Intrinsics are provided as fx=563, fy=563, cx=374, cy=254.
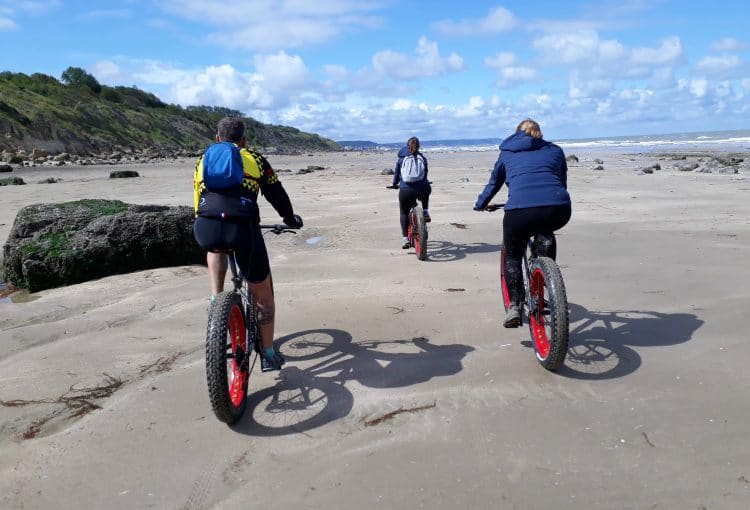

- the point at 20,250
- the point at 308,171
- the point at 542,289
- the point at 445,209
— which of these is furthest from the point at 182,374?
the point at 308,171

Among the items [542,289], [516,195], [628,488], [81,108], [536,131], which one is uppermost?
[81,108]

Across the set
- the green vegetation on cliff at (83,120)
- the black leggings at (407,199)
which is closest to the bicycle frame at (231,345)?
the black leggings at (407,199)

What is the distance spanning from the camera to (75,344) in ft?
16.0

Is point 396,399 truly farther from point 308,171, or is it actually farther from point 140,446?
point 308,171

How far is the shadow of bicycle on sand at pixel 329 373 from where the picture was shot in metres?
3.54

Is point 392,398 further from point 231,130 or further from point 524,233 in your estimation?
point 231,130

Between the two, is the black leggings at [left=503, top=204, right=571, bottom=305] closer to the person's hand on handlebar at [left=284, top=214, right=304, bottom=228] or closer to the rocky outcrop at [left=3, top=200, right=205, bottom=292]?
the person's hand on handlebar at [left=284, top=214, right=304, bottom=228]

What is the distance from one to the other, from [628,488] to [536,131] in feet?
9.72

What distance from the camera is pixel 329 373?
4.23 metres

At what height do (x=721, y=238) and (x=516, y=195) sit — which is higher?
(x=516, y=195)

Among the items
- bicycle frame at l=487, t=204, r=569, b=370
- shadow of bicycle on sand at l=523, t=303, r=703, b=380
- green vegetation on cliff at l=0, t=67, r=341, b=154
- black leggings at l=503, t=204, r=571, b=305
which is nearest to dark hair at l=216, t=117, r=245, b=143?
black leggings at l=503, t=204, r=571, b=305

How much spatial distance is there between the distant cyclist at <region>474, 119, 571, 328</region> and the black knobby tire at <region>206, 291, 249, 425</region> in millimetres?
2244

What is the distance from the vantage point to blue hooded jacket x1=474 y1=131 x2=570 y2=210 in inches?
174

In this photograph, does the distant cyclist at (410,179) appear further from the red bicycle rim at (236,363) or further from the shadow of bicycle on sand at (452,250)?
the red bicycle rim at (236,363)
